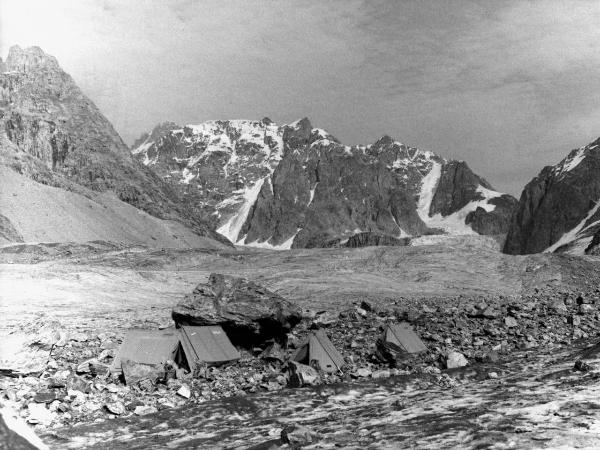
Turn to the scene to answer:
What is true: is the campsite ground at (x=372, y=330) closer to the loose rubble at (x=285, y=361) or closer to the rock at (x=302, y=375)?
the loose rubble at (x=285, y=361)

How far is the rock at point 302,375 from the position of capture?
47.0 feet

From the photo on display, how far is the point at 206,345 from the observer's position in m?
15.7

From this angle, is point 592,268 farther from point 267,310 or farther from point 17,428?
point 17,428

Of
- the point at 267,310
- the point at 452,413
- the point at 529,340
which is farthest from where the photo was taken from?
the point at 529,340

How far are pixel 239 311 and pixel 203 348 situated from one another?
1.84m

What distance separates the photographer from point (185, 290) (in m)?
39.3

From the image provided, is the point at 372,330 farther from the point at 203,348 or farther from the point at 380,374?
the point at 203,348

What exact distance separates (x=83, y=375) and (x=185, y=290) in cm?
2570

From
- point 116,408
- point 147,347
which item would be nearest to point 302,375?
point 147,347

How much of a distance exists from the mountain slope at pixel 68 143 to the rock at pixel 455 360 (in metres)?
124

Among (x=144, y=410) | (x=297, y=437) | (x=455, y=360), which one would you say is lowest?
(x=455, y=360)

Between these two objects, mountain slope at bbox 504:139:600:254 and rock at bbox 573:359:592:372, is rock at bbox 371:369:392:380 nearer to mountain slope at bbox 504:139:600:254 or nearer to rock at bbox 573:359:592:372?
rock at bbox 573:359:592:372

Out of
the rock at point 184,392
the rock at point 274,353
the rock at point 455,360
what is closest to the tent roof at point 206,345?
the rock at point 274,353

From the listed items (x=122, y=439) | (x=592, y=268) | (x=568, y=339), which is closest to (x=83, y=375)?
(x=122, y=439)
